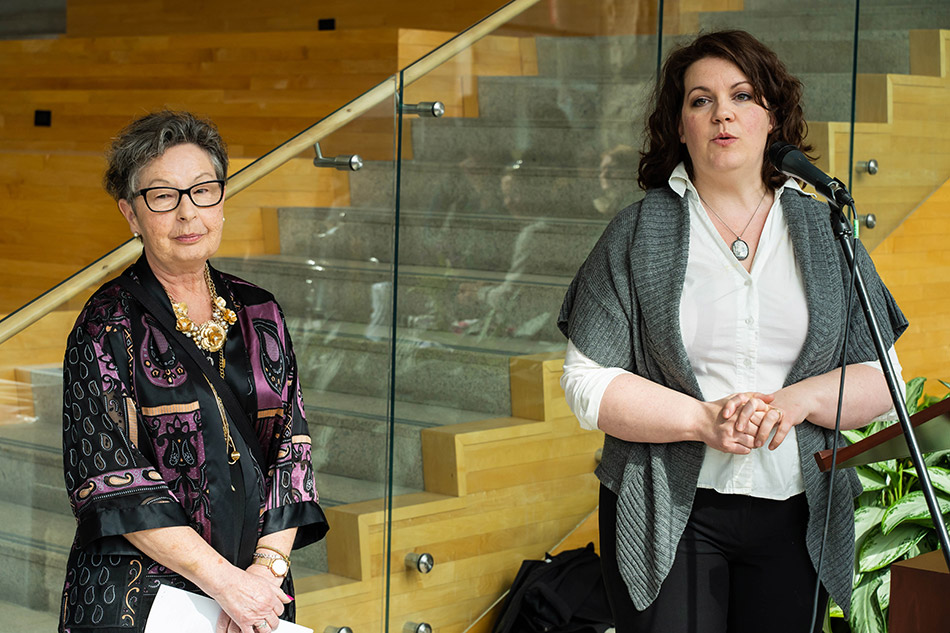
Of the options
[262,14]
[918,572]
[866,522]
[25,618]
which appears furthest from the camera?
[262,14]

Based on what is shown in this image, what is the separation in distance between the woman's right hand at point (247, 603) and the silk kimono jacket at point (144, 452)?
6 centimetres

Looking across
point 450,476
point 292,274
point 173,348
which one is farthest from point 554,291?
point 173,348

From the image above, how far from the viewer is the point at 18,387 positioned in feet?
8.73

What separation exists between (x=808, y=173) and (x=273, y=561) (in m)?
1.04

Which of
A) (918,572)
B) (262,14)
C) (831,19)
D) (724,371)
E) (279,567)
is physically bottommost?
(279,567)

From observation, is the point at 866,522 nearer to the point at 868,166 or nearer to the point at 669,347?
the point at 868,166

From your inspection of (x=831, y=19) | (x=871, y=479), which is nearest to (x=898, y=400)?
(x=871, y=479)

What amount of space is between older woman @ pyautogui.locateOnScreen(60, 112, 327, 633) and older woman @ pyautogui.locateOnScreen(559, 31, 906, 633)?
21.7 inches

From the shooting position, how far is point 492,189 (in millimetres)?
3590

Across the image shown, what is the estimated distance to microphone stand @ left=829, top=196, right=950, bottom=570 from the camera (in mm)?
1310

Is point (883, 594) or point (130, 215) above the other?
point (130, 215)

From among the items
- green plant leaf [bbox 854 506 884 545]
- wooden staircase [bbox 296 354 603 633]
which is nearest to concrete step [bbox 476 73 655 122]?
wooden staircase [bbox 296 354 603 633]

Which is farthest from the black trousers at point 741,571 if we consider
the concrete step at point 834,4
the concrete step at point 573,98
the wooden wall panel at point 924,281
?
the wooden wall panel at point 924,281

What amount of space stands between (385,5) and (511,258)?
3230 mm
